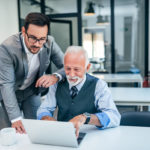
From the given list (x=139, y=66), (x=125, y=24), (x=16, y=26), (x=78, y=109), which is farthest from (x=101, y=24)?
(x=78, y=109)

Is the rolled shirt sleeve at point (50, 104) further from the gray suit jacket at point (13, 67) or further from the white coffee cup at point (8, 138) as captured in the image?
the white coffee cup at point (8, 138)

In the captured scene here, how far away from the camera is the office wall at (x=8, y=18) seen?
5723 millimetres

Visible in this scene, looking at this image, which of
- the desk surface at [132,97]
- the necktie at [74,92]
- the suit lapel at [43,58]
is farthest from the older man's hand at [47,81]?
the desk surface at [132,97]

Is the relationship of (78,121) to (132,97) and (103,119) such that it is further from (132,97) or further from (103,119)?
(132,97)

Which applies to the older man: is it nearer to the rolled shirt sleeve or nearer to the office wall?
the rolled shirt sleeve

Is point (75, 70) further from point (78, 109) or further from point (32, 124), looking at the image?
point (32, 124)

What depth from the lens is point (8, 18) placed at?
6.04 m

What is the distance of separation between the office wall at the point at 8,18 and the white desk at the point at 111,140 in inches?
187

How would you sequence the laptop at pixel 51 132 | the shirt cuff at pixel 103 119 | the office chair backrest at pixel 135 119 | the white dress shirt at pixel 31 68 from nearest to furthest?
the laptop at pixel 51 132, the shirt cuff at pixel 103 119, the office chair backrest at pixel 135 119, the white dress shirt at pixel 31 68

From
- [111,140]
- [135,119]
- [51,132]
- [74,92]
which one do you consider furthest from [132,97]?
[51,132]

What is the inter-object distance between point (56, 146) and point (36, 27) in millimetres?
822

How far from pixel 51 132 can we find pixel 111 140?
368 millimetres

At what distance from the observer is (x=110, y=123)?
1527 mm

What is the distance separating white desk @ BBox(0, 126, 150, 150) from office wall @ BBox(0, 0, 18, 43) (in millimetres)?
4738
